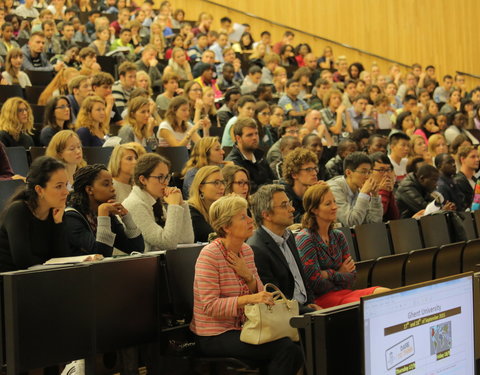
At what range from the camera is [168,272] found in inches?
140

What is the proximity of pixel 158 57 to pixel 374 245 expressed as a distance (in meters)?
6.49

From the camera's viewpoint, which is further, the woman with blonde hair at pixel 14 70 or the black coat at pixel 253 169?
the woman with blonde hair at pixel 14 70

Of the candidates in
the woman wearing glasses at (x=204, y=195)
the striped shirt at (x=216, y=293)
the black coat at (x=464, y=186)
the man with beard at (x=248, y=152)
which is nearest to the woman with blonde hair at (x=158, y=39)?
the man with beard at (x=248, y=152)

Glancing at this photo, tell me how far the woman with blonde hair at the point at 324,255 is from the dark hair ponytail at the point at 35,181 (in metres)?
1.31

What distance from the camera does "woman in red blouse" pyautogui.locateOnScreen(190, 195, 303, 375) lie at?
3.29 meters

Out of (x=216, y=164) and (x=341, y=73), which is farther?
(x=341, y=73)

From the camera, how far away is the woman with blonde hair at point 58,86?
301 inches

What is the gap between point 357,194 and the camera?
19.3 feet

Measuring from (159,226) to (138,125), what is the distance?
2.53 m

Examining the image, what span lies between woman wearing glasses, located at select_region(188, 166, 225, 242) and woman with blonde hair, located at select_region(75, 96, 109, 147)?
6.10 feet

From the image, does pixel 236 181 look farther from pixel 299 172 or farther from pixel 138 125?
pixel 138 125

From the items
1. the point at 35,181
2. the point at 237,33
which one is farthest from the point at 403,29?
the point at 35,181

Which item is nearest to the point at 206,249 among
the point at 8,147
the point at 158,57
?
the point at 8,147

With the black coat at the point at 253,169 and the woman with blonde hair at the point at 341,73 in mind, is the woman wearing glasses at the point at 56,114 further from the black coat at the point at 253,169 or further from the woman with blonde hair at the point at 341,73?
the woman with blonde hair at the point at 341,73
